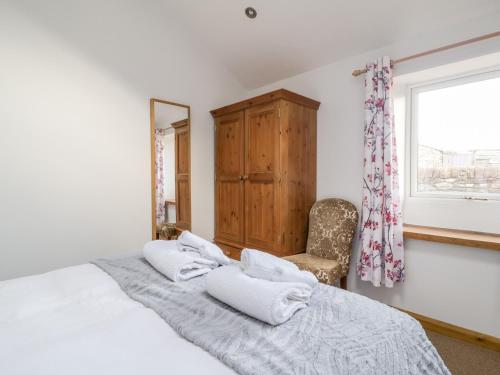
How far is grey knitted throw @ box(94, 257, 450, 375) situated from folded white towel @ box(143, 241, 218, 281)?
0.52 ft

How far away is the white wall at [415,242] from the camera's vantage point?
1.88 meters

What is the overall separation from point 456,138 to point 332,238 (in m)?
1.25

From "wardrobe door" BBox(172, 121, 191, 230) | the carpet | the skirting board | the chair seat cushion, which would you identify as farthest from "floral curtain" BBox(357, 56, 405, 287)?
"wardrobe door" BBox(172, 121, 191, 230)

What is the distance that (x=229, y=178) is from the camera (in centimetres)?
295

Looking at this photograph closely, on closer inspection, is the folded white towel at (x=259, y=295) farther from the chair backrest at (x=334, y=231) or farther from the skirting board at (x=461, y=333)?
the skirting board at (x=461, y=333)

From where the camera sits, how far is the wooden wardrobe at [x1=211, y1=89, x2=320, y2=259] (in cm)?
242

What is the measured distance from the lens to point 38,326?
36.7 inches

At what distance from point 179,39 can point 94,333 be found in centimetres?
278

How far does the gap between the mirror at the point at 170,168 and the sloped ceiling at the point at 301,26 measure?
819mm

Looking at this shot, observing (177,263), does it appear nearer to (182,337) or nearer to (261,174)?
(182,337)

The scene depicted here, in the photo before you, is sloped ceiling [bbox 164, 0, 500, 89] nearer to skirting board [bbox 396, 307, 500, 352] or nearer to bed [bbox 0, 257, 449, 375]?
bed [bbox 0, 257, 449, 375]

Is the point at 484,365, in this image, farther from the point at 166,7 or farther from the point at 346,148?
Answer: the point at 166,7

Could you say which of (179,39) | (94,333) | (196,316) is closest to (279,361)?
(196,316)

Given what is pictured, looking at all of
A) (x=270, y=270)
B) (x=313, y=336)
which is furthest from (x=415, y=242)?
(x=313, y=336)
